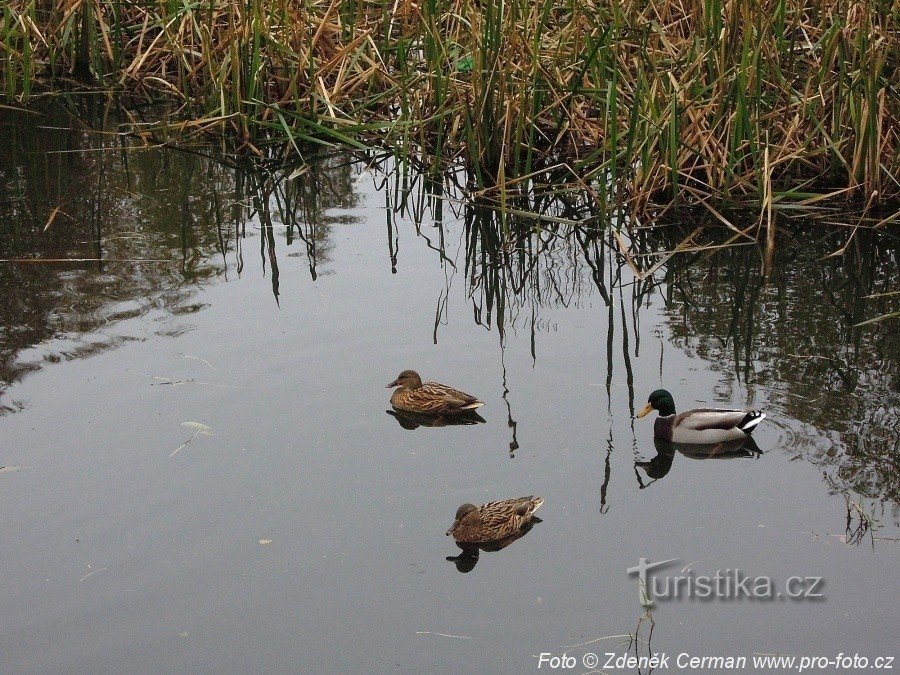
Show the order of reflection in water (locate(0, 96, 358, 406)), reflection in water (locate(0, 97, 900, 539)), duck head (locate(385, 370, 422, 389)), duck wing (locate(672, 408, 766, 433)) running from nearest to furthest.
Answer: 1. duck wing (locate(672, 408, 766, 433))
2. reflection in water (locate(0, 97, 900, 539))
3. duck head (locate(385, 370, 422, 389))
4. reflection in water (locate(0, 96, 358, 406))

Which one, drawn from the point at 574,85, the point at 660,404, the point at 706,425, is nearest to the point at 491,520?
the point at 706,425

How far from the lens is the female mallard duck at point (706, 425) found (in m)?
5.77

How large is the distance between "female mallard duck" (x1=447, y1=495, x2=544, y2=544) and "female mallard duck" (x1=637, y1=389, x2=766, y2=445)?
98 centimetres

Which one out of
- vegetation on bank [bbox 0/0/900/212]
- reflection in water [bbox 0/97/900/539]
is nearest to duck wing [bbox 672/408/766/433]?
reflection in water [bbox 0/97/900/539]

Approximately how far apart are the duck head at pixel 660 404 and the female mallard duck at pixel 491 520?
115 centimetres

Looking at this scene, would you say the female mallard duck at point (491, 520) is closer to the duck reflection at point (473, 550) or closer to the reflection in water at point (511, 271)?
the duck reflection at point (473, 550)

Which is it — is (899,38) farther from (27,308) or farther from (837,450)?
(27,308)

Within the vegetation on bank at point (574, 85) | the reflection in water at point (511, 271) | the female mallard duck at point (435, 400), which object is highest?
the vegetation on bank at point (574, 85)

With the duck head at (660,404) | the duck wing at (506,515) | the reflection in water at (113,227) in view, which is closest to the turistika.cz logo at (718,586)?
the duck wing at (506,515)

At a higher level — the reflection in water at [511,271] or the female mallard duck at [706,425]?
the reflection in water at [511,271]

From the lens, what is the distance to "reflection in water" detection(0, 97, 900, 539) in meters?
6.26

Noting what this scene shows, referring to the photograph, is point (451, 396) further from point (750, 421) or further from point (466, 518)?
point (750, 421)

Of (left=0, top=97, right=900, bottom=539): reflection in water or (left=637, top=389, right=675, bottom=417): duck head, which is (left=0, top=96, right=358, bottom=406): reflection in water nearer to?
(left=0, top=97, right=900, bottom=539): reflection in water

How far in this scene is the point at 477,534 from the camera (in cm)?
492
